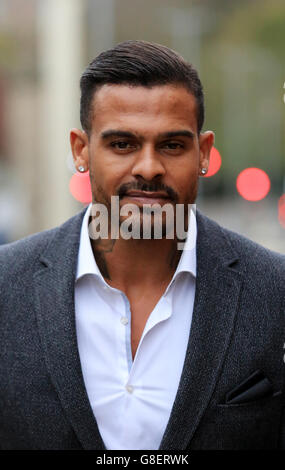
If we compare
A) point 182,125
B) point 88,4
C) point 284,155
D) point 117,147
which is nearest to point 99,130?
point 117,147

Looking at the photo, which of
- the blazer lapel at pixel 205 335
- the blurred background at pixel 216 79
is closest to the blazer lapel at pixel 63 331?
the blazer lapel at pixel 205 335

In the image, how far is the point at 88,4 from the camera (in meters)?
16.0

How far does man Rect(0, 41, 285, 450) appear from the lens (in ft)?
8.59

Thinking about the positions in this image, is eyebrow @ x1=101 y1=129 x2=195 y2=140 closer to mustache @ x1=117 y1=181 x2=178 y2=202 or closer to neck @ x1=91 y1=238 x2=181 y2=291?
mustache @ x1=117 y1=181 x2=178 y2=202

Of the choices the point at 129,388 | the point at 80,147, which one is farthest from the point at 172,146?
the point at 129,388

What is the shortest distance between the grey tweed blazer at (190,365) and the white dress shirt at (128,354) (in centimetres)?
8

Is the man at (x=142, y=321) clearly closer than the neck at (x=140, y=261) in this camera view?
Yes

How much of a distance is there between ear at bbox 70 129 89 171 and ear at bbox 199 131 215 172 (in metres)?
0.54

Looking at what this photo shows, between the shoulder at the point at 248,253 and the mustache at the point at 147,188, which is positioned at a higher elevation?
the mustache at the point at 147,188

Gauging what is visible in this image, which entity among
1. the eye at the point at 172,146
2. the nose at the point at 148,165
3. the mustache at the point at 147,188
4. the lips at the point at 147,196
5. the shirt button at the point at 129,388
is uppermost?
the eye at the point at 172,146

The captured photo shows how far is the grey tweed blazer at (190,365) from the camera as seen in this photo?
8.50 ft

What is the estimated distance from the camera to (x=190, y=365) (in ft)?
8.62

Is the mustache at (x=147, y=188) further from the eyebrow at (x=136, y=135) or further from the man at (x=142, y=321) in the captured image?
the eyebrow at (x=136, y=135)
